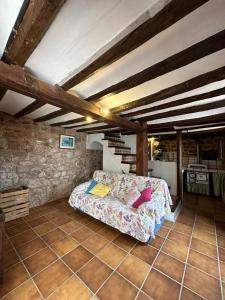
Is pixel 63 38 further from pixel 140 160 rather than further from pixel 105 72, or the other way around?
pixel 140 160

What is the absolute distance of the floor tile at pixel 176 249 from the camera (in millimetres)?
1857

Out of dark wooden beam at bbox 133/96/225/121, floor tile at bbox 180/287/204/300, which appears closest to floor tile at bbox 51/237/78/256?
floor tile at bbox 180/287/204/300

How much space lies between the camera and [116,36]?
0.95 meters

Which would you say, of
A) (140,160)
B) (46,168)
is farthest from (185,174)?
(46,168)

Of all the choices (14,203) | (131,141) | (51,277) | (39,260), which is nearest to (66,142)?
(14,203)

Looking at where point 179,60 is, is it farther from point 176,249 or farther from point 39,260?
point 39,260

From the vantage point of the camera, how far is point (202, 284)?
4.79 feet

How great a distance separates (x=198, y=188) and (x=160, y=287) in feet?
12.9

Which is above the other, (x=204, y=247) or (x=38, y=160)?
(x=38, y=160)

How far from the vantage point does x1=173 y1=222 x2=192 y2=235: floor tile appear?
7.93ft

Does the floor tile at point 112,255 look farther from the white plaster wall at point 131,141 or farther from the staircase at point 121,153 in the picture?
the white plaster wall at point 131,141

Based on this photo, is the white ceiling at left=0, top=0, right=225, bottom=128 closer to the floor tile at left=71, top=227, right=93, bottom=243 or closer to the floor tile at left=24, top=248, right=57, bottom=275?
the floor tile at left=24, top=248, right=57, bottom=275

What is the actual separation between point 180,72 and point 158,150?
4.67 metres

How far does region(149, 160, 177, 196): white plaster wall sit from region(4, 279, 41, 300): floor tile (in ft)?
12.5
